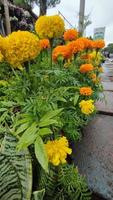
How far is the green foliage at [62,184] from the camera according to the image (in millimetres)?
818

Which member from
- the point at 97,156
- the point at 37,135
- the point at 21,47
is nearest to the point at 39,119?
the point at 37,135

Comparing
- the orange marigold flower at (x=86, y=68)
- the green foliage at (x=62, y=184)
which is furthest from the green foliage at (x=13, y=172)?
the orange marigold flower at (x=86, y=68)

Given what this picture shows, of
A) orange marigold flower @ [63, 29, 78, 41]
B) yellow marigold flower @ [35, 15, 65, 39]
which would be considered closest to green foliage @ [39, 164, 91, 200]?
yellow marigold flower @ [35, 15, 65, 39]

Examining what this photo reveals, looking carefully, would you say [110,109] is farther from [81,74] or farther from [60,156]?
[60,156]

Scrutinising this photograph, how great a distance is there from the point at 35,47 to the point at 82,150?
0.89 m

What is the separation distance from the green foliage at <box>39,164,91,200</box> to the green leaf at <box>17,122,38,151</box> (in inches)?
9.7

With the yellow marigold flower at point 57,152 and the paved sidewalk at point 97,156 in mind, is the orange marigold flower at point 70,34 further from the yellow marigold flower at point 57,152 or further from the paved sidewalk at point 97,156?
the yellow marigold flower at point 57,152

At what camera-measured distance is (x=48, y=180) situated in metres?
0.82

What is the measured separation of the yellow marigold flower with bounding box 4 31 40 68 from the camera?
82 cm

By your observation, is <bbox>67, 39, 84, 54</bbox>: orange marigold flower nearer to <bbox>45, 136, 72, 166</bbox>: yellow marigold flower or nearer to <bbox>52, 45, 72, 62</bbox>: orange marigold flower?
<bbox>52, 45, 72, 62</bbox>: orange marigold flower

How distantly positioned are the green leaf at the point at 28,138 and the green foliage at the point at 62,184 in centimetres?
25

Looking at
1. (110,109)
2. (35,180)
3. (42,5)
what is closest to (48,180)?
(35,180)

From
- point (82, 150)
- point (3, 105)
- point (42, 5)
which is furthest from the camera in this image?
point (42, 5)

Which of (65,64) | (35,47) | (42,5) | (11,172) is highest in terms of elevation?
(42,5)
